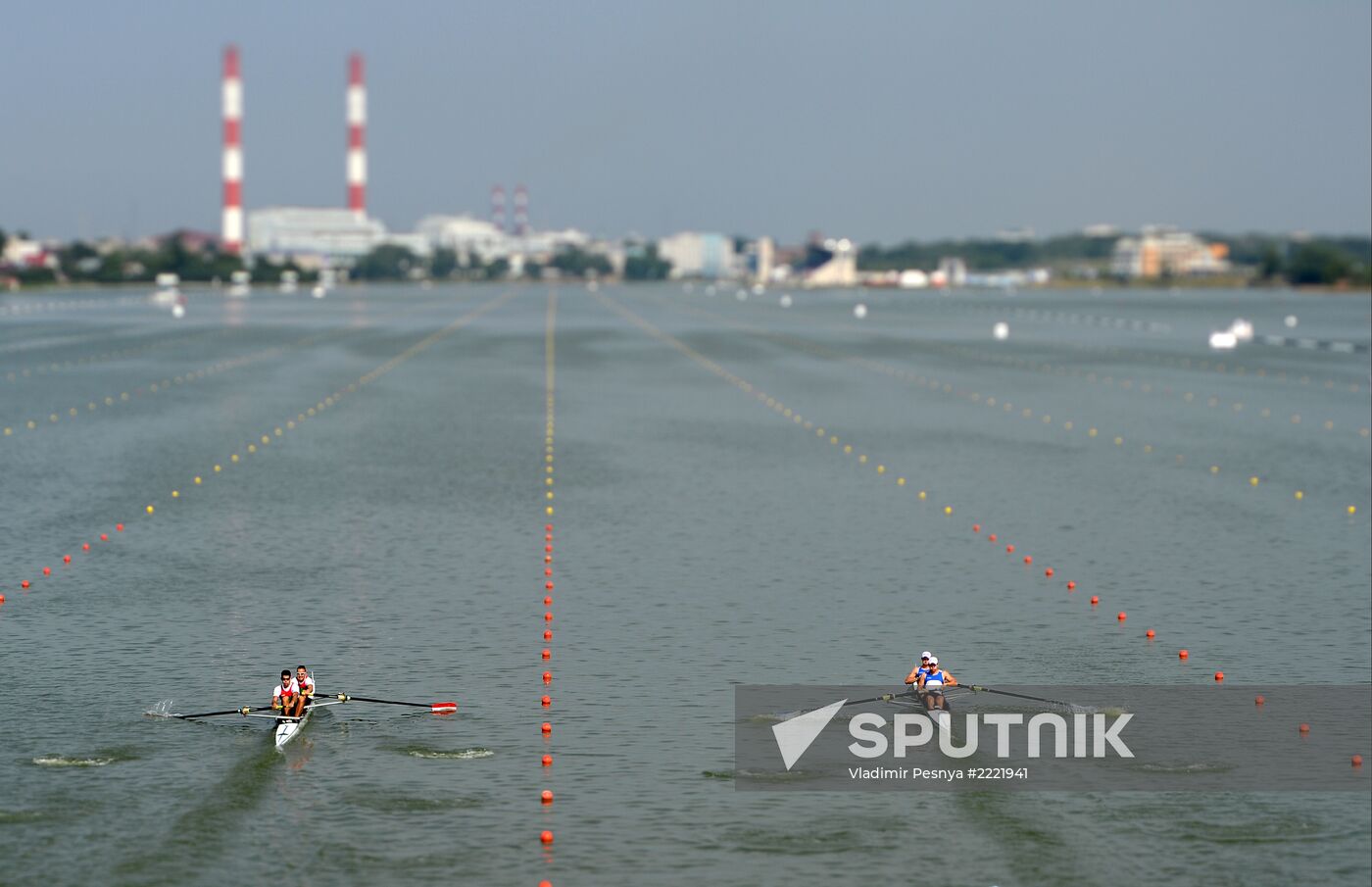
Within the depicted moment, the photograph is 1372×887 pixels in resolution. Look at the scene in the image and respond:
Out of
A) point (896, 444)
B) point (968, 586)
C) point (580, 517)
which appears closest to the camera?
point (968, 586)

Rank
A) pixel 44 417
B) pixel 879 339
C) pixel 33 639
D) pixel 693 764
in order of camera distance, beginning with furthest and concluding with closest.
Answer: pixel 879 339, pixel 44 417, pixel 33 639, pixel 693 764

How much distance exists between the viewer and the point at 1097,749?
1307 inches

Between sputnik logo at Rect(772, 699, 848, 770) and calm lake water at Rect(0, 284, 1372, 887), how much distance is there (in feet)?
3.61

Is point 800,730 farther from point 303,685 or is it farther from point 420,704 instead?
point 303,685

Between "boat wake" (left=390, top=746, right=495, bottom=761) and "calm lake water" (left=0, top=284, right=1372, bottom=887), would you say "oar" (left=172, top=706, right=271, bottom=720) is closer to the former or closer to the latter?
"calm lake water" (left=0, top=284, right=1372, bottom=887)

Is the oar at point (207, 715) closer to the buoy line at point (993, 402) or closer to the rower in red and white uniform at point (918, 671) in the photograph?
the rower in red and white uniform at point (918, 671)

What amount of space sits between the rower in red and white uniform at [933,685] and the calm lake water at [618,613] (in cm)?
327

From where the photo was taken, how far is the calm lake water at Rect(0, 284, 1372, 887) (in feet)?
92.7

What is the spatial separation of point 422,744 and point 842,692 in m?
9.11

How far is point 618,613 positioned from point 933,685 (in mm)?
12020

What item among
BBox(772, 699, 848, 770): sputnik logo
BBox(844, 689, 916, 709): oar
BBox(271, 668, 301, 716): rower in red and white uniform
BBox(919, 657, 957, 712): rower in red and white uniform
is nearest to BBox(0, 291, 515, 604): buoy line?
BBox(271, 668, 301, 716): rower in red and white uniform

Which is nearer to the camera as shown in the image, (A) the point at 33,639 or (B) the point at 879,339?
(A) the point at 33,639

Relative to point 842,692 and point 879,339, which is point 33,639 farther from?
point 879,339

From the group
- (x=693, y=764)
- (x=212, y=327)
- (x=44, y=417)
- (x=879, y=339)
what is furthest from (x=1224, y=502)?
(x=212, y=327)
